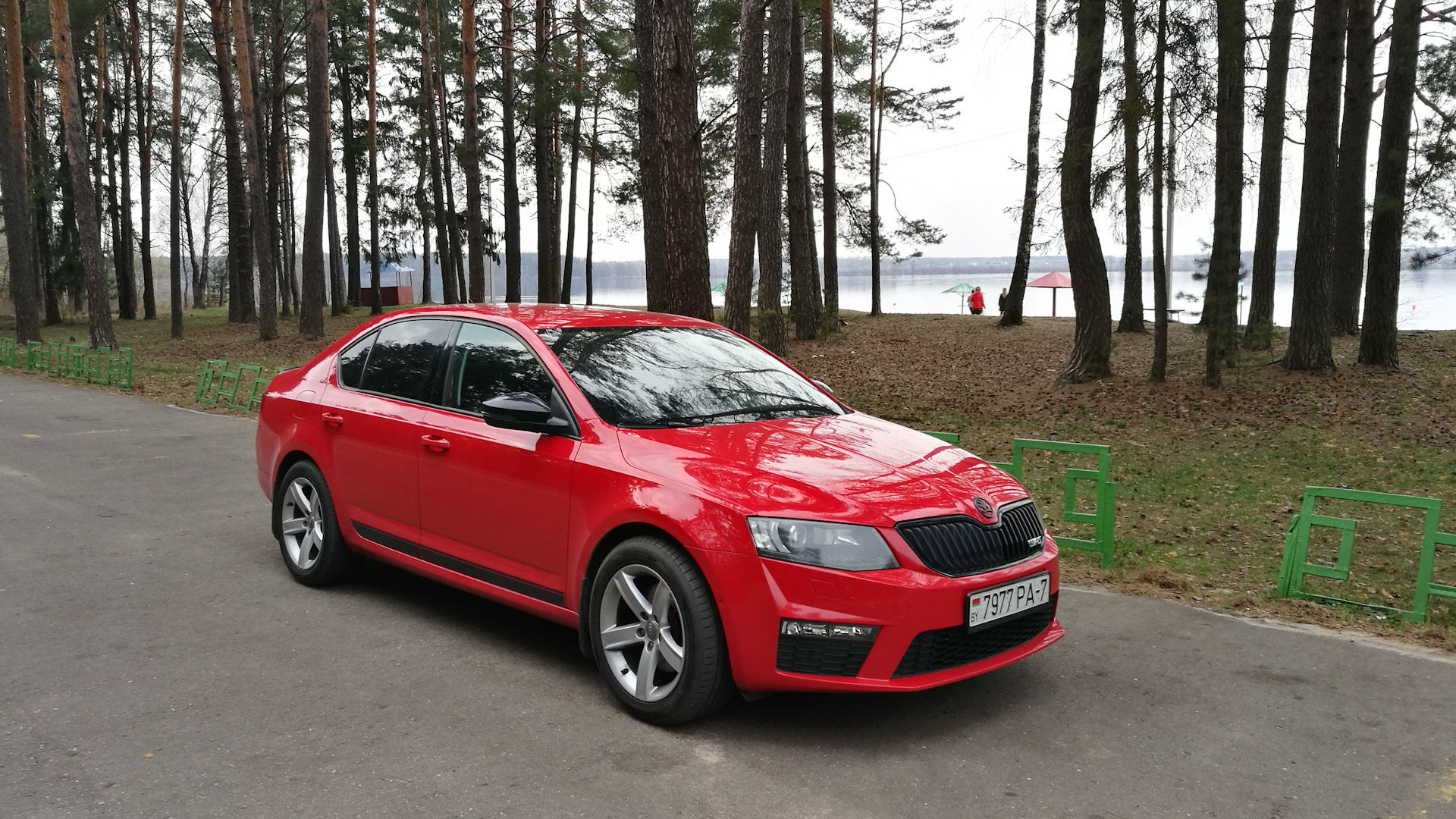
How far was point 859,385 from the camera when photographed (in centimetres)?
1767

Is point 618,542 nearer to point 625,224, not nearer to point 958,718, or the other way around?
point 958,718

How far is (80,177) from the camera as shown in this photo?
2433cm

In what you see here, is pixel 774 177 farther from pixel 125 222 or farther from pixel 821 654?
pixel 125 222

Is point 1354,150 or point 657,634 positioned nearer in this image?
point 657,634

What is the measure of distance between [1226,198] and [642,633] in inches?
558

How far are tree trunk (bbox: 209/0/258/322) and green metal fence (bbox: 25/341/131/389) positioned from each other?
10614 mm

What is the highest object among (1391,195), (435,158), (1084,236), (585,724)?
(435,158)

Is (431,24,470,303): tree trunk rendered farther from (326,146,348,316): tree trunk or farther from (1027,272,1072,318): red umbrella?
(1027,272,1072,318): red umbrella

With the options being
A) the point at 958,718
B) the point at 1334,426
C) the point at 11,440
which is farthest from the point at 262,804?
the point at 1334,426

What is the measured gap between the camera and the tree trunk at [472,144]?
2352 cm

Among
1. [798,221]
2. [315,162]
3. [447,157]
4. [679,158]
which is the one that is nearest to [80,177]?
[315,162]

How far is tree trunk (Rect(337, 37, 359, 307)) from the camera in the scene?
136 ft

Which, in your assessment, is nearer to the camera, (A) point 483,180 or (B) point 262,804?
(B) point 262,804

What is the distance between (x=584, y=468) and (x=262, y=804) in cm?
175
